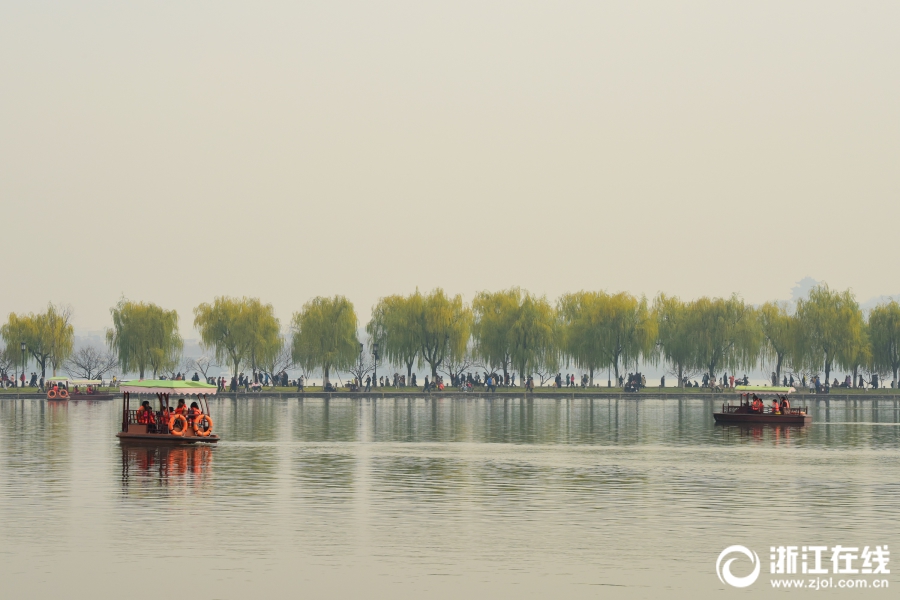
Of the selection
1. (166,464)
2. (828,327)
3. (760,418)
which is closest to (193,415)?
(166,464)

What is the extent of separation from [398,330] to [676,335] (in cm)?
2594

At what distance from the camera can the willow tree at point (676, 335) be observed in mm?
112875

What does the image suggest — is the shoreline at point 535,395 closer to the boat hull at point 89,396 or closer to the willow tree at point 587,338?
the boat hull at point 89,396

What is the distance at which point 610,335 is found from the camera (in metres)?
112

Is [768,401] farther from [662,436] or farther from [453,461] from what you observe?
[453,461]

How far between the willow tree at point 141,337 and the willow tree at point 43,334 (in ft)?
21.0

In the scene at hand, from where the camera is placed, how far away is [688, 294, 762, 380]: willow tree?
4414 inches

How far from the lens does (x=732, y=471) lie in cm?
3478

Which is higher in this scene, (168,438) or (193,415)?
(193,415)

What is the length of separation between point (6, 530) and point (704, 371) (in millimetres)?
99844

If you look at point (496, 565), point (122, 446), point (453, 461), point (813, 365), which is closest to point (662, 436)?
point (453, 461)
